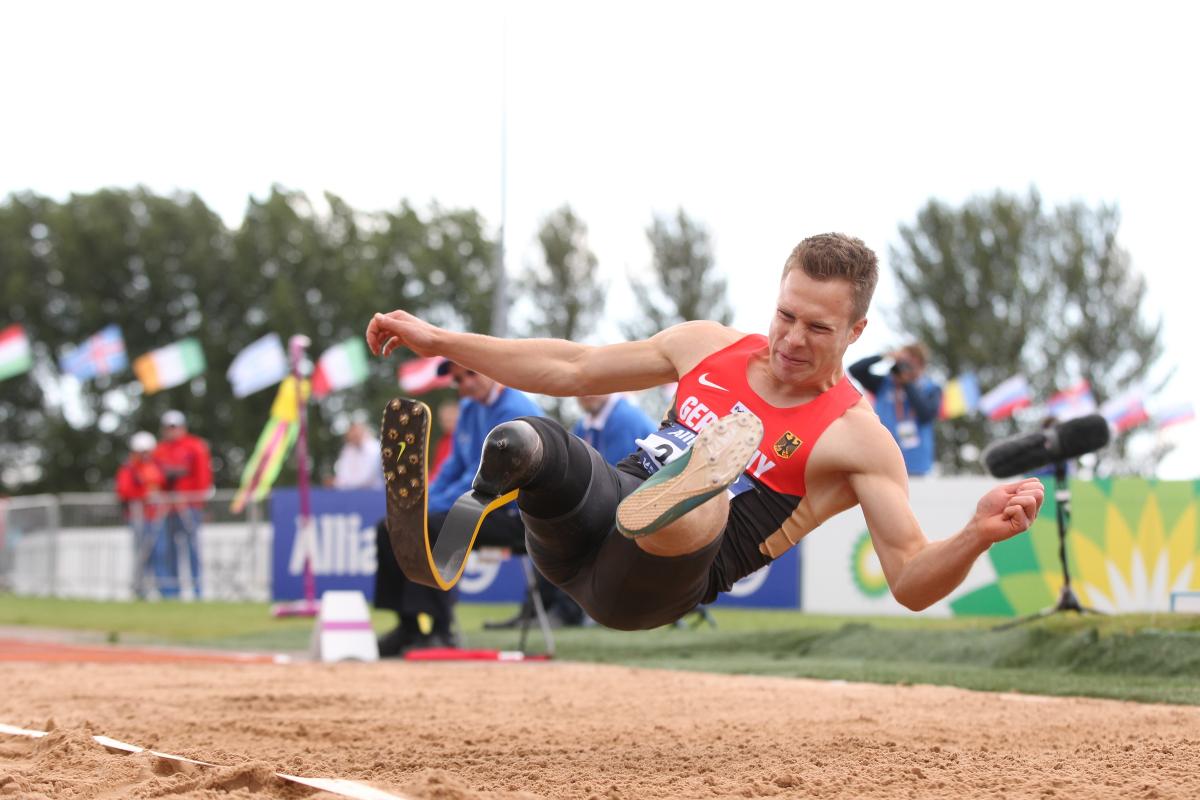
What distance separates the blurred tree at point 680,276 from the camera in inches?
1837

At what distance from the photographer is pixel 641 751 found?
501 cm

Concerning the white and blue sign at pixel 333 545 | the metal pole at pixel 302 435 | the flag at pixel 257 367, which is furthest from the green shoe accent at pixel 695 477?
the flag at pixel 257 367

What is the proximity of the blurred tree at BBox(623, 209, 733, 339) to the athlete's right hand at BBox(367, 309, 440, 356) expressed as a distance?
4168 centimetres

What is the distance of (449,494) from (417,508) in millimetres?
5389

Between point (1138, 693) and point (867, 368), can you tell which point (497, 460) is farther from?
point (867, 368)

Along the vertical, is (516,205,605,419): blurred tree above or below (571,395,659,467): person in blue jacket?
above

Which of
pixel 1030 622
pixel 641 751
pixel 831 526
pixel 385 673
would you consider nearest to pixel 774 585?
pixel 831 526

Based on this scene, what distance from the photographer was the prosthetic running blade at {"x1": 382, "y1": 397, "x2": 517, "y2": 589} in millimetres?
4461

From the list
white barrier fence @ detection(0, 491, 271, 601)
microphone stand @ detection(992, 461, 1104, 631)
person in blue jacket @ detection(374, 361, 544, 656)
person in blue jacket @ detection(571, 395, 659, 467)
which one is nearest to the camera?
microphone stand @ detection(992, 461, 1104, 631)

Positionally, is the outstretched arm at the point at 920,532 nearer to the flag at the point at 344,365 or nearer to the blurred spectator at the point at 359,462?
the blurred spectator at the point at 359,462

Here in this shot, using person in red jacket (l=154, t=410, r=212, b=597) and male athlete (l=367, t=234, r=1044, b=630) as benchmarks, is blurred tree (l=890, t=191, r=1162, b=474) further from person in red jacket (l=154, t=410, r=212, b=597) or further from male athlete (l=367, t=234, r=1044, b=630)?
male athlete (l=367, t=234, r=1044, b=630)

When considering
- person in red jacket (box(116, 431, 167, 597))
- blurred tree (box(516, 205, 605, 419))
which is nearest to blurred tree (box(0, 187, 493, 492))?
blurred tree (box(516, 205, 605, 419))

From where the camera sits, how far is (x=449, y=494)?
9.90 m

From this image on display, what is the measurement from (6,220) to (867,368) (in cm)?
4012
